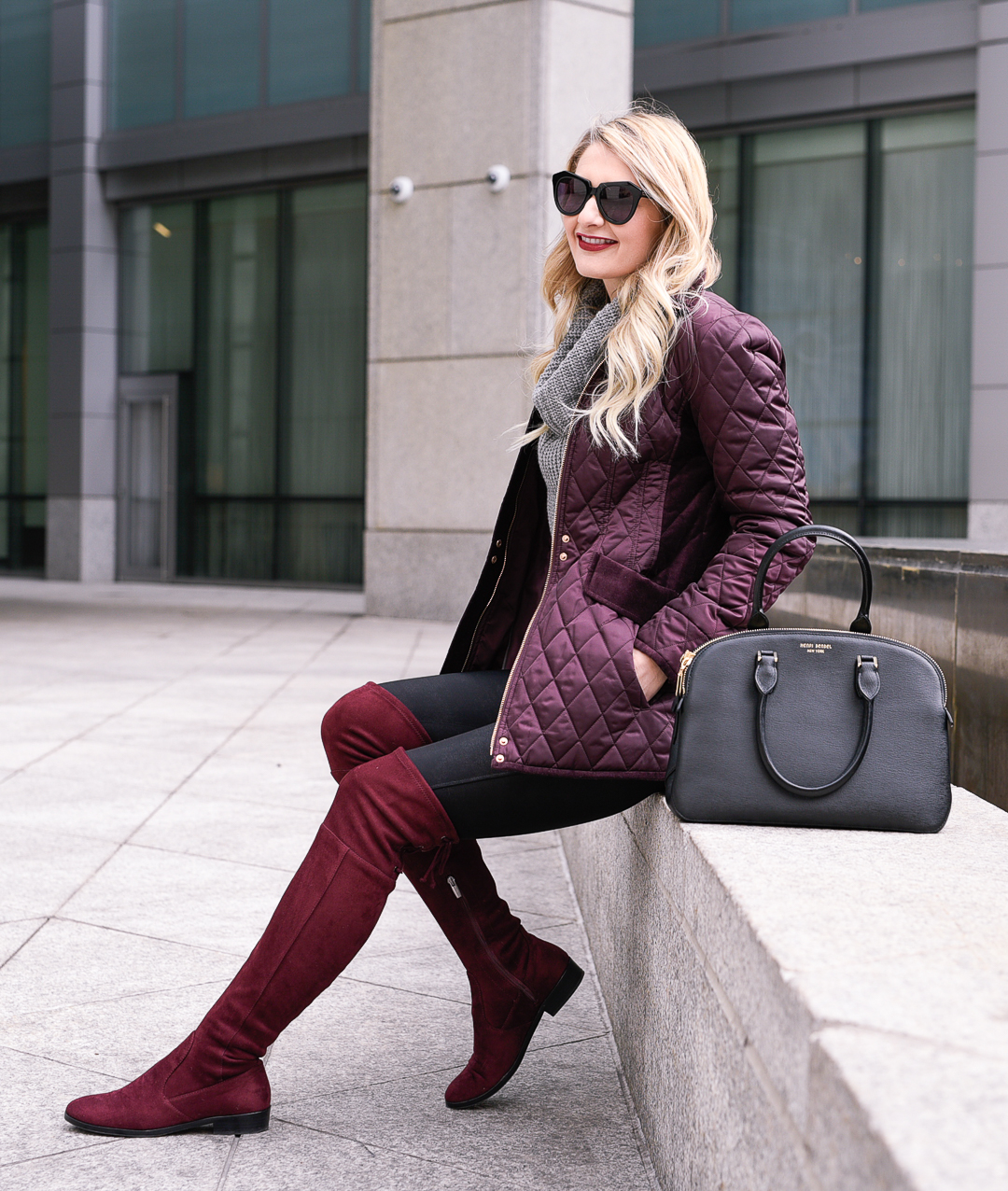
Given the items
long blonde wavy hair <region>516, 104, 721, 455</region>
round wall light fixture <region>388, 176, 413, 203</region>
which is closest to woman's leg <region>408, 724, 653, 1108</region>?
long blonde wavy hair <region>516, 104, 721, 455</region>

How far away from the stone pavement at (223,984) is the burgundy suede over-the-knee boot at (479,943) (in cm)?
11

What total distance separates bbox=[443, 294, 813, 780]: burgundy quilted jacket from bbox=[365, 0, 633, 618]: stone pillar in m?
9.61

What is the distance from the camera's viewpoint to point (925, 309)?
15.2 metres

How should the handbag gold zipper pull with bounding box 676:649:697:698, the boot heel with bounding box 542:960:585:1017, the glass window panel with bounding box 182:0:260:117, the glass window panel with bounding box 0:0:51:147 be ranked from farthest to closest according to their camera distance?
the glass window panel with bounding box 0:0:51:147 < the glass window panel with bounding box 182:0:260:117 < the boot heel with bounding box 542:960:585:1017 < the handbag gold zipper pull with bounding box 676:649:697:698

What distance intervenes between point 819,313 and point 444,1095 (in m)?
14.3

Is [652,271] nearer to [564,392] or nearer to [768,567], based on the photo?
[564,392]

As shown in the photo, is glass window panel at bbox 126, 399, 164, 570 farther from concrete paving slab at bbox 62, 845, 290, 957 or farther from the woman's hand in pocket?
the woman's hand in pocket

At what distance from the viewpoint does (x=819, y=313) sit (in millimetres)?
15719

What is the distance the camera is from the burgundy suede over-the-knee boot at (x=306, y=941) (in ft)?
7.60

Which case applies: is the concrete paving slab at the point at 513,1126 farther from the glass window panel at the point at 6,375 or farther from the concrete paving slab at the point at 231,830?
the glass window panel at the point at 6,375

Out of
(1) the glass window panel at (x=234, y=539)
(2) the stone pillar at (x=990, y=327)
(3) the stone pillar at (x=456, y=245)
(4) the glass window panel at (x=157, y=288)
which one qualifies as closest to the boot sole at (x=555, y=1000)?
(3) the stone pillar at (x=456, y=245)

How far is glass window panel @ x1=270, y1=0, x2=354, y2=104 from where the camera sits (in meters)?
17.5

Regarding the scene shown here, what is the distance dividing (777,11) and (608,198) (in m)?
14.1

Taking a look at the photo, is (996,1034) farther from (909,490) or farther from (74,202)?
(74,202)
